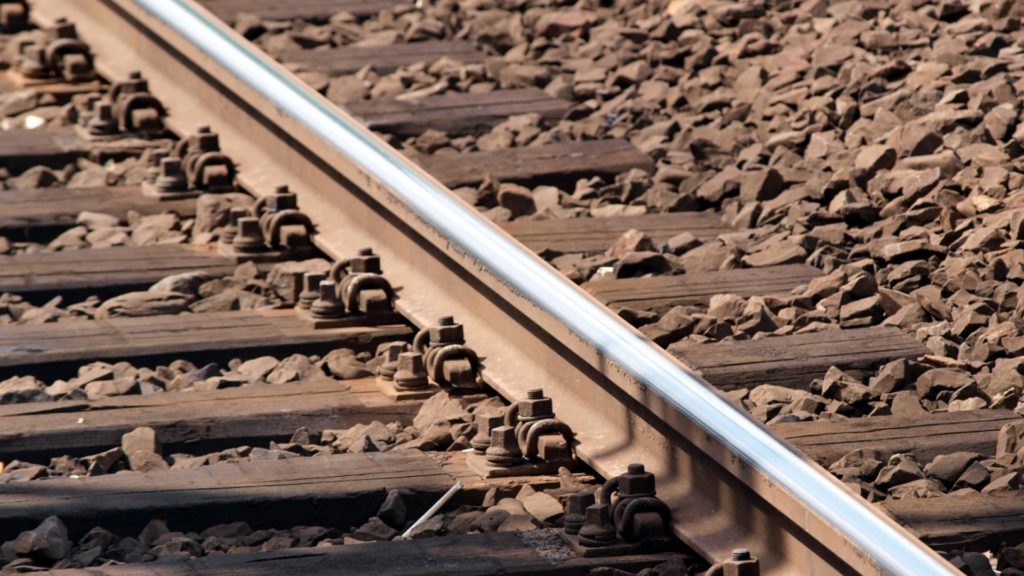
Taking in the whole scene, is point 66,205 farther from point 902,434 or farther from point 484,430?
point 902,434

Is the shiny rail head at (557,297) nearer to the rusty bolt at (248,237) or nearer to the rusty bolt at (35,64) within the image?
the rusty bolt at (248,237)

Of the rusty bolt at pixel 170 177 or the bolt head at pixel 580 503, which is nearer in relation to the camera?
the bolt head at pixel 580 503

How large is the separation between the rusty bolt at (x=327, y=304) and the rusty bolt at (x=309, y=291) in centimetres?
4

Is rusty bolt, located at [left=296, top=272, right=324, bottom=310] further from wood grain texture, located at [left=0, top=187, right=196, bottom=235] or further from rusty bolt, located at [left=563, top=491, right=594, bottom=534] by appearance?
rusty bolt, located at [left=563, top=491, right=594, bottom=534]

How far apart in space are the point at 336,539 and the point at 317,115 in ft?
7.13

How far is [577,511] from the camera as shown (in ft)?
12.3

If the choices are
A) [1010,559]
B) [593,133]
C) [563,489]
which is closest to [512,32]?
[593,133]

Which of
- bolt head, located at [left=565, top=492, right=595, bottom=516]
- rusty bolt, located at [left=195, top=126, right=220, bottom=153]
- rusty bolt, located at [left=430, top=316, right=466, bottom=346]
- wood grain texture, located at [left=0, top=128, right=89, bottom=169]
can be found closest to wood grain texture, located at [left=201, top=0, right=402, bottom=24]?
wood grain texture, located at [left=0, top=128, right=89, bottom=169]

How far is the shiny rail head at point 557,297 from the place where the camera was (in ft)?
10.6

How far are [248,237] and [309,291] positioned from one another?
470 millimetres

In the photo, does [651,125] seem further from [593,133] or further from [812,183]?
[812,183]

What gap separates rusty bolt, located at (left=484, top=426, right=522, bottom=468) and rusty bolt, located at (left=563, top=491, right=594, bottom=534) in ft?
1.11

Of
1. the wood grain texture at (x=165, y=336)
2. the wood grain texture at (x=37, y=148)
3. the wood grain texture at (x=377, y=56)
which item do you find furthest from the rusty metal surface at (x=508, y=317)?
the wood grain texture at (x=377, y=56)

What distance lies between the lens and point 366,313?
5.02 m
